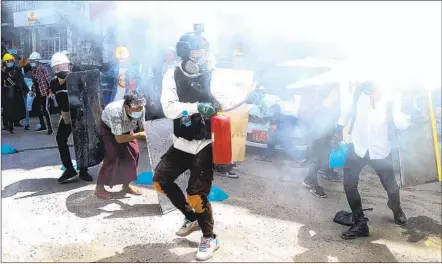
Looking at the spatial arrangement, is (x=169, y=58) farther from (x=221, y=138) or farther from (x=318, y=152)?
(x=221, y=138)

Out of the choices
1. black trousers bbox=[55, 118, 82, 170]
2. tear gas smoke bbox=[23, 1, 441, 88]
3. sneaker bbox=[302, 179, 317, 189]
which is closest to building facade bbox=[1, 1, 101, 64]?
tear gas smoke bbox=[23, 1, 441, 88]

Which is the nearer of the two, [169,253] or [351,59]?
[169,253]

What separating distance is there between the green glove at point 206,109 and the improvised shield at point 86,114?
2370 mm

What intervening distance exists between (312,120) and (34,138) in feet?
17.6

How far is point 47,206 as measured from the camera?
4406 millimetres

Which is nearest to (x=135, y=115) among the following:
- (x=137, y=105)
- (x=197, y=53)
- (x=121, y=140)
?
(x=137, y=105)

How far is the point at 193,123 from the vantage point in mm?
3254

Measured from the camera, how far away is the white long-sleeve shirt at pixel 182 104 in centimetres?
321

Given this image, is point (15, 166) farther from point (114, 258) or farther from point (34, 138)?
point (114, 258)

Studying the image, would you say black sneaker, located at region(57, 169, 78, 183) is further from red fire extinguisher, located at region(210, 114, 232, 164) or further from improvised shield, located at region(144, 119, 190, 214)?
red fire extinguisher, located at region(210, 114, 232, 164)

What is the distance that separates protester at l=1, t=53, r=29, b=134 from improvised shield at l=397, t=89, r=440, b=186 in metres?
7.42

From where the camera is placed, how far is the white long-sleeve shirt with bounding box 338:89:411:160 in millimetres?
3848

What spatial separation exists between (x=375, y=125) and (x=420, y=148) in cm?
66

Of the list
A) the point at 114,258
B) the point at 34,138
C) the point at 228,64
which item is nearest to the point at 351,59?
the point at 228,64
